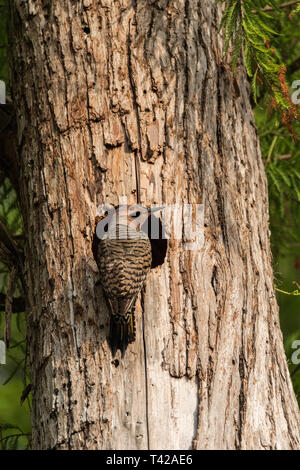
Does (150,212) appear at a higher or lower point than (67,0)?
lower

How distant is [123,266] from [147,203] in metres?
0.41

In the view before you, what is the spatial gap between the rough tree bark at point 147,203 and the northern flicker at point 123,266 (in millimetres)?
73

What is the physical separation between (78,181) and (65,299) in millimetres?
663

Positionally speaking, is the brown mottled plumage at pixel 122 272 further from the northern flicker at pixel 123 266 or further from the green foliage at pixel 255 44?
the green foliage at pixel 255 44

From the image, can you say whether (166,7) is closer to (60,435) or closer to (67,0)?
(67,0)

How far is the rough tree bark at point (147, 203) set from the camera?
310 centimetres

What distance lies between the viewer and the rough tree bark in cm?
310

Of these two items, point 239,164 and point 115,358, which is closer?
point 115,358

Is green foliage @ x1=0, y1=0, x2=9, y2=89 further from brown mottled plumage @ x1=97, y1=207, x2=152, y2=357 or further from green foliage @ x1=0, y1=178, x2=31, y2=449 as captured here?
brown mottled plumage @ x1=97, y1=207, x2=152, y2=357

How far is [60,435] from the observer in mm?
3096

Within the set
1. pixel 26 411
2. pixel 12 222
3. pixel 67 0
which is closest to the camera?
pixel 67 0

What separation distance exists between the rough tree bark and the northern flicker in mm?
73

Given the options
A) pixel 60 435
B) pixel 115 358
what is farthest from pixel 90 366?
pixel 60 435

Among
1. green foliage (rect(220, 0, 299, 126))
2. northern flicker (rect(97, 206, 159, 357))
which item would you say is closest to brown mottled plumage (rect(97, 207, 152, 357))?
northern flicker (rect(97, 206, 159, 357))
